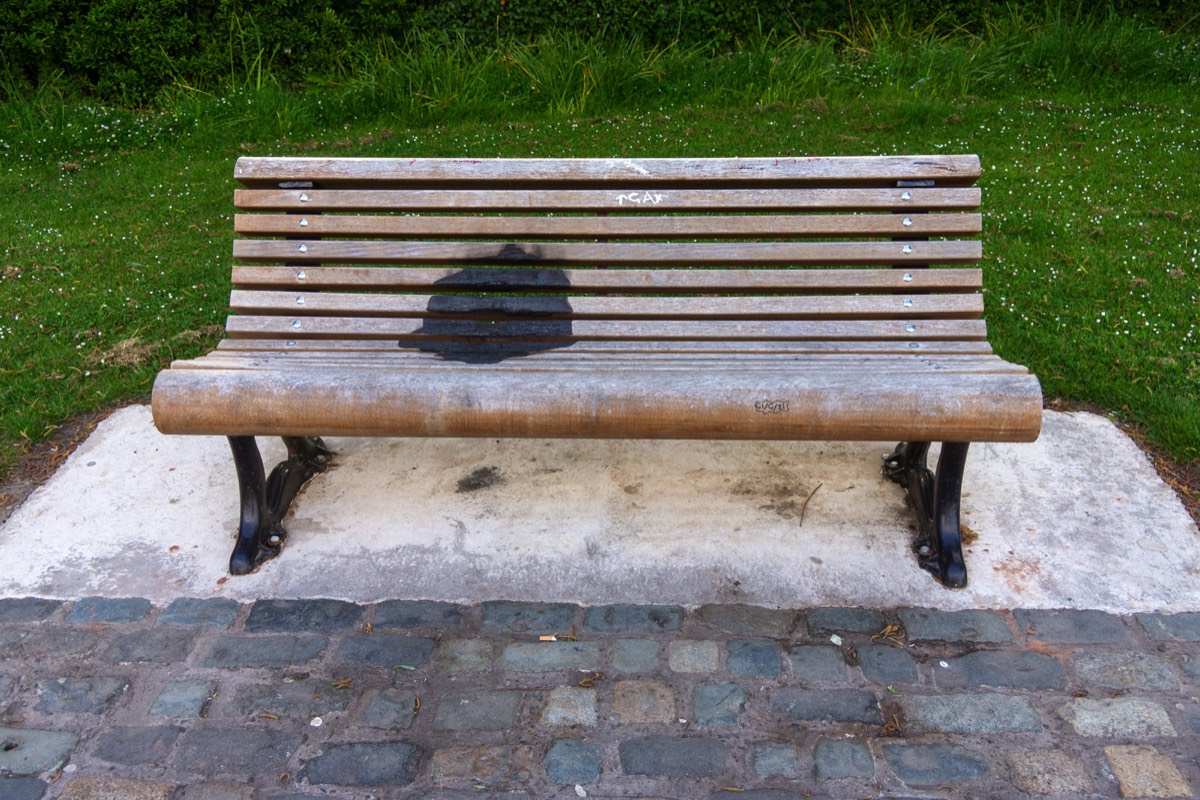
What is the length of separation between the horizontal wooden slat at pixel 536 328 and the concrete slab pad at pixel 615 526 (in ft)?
1.59

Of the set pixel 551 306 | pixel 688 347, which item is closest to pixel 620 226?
pixel 551 306

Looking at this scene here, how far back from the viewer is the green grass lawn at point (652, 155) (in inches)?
161

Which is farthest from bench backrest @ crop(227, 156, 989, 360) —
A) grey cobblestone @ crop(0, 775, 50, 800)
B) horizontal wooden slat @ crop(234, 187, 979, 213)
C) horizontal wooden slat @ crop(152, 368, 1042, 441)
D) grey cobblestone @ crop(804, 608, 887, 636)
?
grey cobblestone @ crop(0, 775, 50, 800)

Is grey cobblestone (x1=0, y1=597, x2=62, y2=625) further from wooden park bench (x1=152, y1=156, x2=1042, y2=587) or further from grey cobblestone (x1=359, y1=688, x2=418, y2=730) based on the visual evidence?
grey cobblestone (x1=359, y1=688, x2=418, y2=730)

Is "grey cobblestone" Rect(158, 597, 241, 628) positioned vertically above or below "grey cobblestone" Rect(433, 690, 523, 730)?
below

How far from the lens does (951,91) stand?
7.01m

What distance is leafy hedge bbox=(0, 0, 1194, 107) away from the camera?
23.6ft

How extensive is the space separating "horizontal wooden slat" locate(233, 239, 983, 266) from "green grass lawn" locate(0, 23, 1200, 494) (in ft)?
3.64

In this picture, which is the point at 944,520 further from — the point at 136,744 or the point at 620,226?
the point at 136,744

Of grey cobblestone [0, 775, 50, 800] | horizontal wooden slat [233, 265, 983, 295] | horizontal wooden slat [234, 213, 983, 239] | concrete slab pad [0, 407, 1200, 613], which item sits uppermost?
horizontal wooden slat [234, 213, 983, 239]

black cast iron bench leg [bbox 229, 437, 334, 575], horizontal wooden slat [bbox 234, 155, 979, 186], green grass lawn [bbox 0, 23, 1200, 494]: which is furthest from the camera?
green grass lawn [bbox 0, 23, 1200, 494]

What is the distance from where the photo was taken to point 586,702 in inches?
98.3

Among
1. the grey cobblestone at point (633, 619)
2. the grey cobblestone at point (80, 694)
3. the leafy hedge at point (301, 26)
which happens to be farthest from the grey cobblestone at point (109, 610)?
the leafy hedge at point (301, 26)

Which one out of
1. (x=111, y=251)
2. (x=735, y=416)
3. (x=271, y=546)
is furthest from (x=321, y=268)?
(x=111, y=251)
